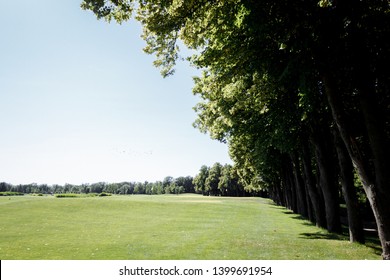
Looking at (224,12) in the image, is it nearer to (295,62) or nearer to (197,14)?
(197,14)

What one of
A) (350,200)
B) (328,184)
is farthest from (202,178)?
(350,200)

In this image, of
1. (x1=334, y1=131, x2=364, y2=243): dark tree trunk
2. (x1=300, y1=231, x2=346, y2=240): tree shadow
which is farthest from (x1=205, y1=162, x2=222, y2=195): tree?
(x1=334, y1=131, x2=364, y2=243): dark tree trunk

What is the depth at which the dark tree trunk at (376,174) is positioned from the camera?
1042cm

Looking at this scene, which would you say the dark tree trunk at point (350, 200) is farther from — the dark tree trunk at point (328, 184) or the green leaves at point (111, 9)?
the green leaves at point (111, 9)

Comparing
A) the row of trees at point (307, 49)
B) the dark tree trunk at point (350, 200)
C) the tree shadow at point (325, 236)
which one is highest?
the row of trees at point (307, 49)

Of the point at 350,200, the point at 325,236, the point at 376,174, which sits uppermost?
the point at 376,174

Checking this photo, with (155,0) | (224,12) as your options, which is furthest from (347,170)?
(155,0)

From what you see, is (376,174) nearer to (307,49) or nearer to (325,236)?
(307,49)

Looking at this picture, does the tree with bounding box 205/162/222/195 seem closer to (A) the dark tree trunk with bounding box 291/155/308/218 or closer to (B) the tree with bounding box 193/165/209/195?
(B) the tree with bounding box 193/165/209/195

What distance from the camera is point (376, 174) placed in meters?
10.9

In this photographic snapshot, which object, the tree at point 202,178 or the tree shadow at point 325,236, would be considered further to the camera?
the tree at point 202,178

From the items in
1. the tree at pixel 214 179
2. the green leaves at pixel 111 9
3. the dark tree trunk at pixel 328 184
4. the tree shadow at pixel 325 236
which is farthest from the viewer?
the tree at pixel 214 179

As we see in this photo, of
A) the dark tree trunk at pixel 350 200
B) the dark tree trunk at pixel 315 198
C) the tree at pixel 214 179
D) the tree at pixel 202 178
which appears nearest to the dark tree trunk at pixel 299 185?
the dark tree trunk at pixel 315 198

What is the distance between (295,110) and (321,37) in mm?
5991
